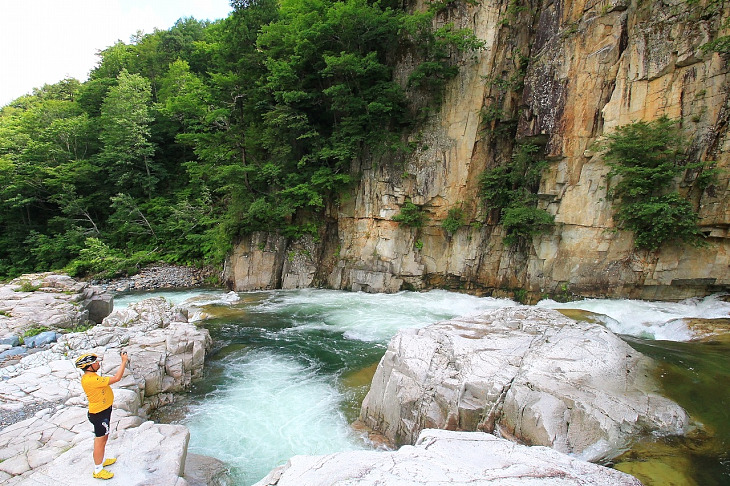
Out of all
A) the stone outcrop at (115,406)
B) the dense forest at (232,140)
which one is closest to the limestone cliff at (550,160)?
the dense forest at (232,140)

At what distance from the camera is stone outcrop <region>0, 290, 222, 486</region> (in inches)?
167

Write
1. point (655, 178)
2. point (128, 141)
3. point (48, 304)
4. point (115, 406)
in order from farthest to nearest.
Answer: point (128, 141) → point (655, 178) → point (48, 304) → point (115, 406)

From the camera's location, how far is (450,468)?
10.4 feet

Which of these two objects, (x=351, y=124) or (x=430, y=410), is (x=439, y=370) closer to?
(x=430, y=410)

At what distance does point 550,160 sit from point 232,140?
47.9 ft

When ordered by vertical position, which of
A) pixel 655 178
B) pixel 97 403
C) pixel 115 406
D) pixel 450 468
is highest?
pixel 655 178

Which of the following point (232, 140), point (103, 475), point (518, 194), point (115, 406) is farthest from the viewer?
point (232, 140)

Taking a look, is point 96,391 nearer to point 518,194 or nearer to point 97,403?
point 97,403

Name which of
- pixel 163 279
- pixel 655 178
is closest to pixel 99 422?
pixel 655 178

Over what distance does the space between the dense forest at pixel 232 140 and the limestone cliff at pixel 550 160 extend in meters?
1.26

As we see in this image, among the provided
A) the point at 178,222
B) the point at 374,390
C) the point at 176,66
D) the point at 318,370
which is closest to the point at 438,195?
the point at 318,370

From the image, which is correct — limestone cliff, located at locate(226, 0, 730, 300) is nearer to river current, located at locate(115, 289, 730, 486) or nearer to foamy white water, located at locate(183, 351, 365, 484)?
river current, located at locate(115, 289, 730, 486)

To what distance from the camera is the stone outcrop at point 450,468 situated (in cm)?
300

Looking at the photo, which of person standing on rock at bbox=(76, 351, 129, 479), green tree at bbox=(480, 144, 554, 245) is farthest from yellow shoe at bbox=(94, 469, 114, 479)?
green tree at bbox=(480, 144, 554, 245)
